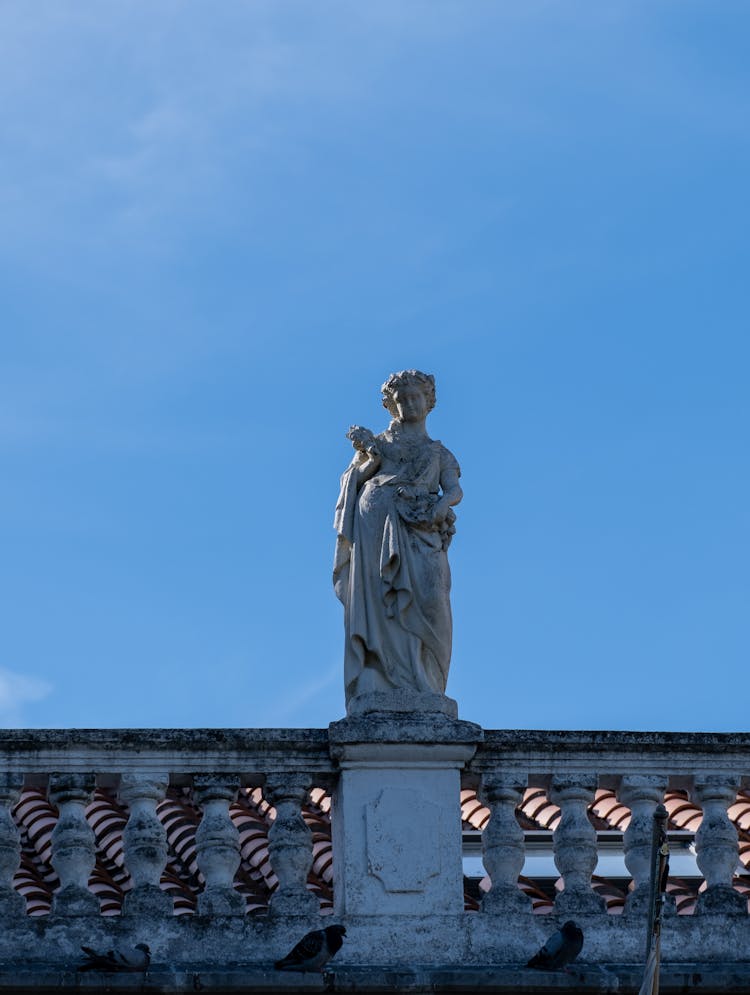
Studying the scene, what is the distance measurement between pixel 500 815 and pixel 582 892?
1.95ft

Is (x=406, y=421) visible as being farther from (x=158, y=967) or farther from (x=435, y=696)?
(x=158, y=967)

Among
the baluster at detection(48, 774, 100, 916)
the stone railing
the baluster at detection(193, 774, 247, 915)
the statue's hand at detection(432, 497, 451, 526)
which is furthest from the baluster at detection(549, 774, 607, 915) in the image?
the baluster at detection(48, 774, 100, 916)

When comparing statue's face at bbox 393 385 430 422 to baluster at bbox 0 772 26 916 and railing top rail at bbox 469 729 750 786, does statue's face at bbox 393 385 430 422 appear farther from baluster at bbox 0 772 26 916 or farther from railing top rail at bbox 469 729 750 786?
baluster at bbox 0 772 26 916

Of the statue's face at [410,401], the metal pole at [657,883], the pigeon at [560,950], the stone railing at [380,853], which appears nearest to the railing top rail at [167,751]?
the stone railing at [380,853]

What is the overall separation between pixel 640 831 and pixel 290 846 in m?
1.87

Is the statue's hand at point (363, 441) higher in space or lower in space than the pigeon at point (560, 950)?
higher

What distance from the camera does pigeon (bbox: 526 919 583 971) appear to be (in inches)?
513

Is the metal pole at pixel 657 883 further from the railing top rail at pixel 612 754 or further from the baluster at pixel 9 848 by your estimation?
the baluster at pixel 9 848

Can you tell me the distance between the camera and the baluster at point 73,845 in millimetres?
13086

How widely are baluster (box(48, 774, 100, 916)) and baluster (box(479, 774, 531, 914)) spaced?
2052 millimetres

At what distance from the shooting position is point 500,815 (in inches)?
541

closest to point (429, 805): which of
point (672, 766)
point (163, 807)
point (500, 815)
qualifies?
point (500, 815)

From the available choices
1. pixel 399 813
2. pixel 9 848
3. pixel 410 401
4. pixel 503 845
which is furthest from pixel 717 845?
pixel 9 848

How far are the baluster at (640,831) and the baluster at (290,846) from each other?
169 cm
